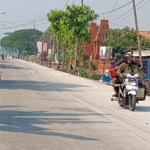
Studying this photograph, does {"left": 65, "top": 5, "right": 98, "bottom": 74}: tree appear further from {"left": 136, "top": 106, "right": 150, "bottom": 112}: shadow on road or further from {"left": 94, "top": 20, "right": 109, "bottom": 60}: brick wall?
{"left": 136, "top": 106, "right": 150, "bottom": 112}: shadow on road

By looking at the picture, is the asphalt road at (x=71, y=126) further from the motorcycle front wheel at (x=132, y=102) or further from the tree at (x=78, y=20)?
the tree at (x=78, y=20)

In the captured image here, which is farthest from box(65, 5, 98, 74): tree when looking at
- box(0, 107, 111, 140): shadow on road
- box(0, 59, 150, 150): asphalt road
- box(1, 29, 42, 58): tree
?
box(1, 29, 42, 58): tree

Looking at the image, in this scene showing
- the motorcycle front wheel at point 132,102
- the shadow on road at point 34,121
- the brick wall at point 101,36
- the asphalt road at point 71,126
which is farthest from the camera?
the brick wall at point 101,36

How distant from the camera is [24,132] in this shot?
1102cm

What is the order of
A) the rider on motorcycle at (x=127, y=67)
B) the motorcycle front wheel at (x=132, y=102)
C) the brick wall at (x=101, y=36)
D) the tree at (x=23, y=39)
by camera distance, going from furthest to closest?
the tree at (x=23, y=39), the brick wall at (x=101, y=36), the rider on motorcycle at (x=127, y=67), the motorcycle front wheel at (x=132, y=102)

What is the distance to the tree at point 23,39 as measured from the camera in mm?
148000

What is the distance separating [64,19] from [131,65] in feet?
105

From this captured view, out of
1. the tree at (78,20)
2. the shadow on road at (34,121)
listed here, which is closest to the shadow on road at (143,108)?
the shadow on road at (34,121)

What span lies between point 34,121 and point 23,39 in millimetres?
138590

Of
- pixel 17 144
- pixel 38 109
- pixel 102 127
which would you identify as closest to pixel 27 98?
pixel 38 109

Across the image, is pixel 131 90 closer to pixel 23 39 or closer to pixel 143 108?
pixel 143 108

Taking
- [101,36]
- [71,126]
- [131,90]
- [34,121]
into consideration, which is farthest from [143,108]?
[101,36]

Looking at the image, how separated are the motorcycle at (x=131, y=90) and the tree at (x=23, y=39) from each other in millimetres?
128887

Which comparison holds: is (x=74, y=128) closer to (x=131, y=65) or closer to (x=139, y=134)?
(x=139, y=134)
